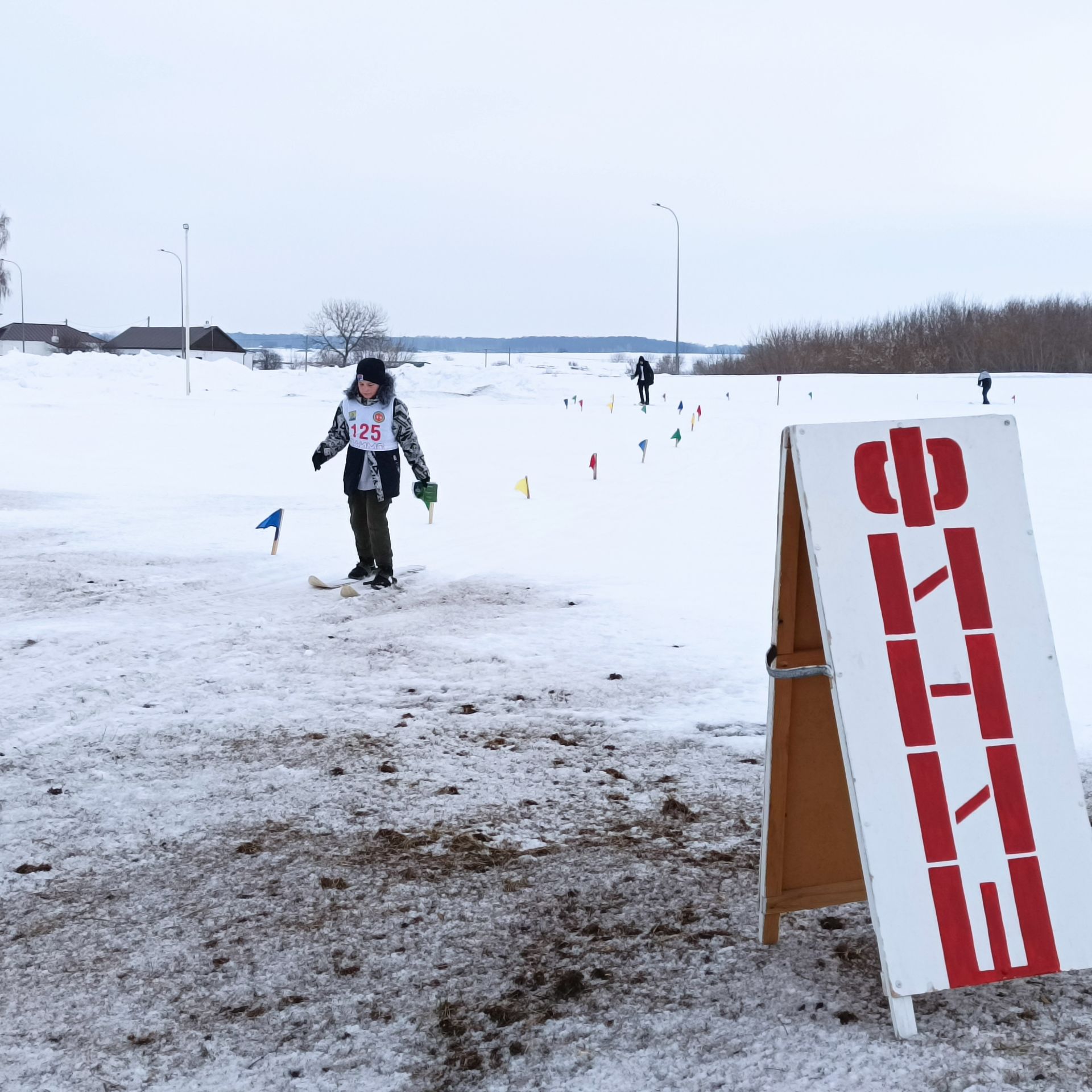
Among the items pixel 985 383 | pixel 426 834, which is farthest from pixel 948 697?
pixel 985 383

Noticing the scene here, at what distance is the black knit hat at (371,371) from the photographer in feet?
27.2

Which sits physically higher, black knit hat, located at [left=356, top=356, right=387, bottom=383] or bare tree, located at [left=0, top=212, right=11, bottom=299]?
bare tree, located at [left=0, top=212, right=11, bottom=299]

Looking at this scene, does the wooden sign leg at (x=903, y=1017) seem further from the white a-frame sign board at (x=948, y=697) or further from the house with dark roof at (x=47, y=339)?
the house with dark roof at (x=47, y=339)

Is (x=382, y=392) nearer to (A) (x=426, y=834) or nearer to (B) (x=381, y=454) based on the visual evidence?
(B) (x=381, y=454)

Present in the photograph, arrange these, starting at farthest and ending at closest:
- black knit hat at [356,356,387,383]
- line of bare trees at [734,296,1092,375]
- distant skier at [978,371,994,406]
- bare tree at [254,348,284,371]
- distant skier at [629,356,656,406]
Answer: bare tree at [254,348,284,371] < line of bare trees at [734,296,1092,375] < distant skier at [978,371,994,406] < distant skier at [629,356,656,406] < black knit hat at [356,356,387,383]

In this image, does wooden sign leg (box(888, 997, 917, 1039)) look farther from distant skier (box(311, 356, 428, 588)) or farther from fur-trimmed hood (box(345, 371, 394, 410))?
fur-trimmed hood (box(345, 371, 394, 410))

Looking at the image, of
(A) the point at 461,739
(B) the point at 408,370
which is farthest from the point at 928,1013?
(B) the point at 408,370

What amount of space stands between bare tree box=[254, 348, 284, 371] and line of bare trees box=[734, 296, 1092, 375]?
Answer: 4374cm

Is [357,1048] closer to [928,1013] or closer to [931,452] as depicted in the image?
[928,1013]

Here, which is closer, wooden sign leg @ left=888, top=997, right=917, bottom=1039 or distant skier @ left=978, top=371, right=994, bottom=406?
wooden sign leg @ left=888, top=997, right=917, bottom=1039

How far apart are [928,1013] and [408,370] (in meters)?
43.4

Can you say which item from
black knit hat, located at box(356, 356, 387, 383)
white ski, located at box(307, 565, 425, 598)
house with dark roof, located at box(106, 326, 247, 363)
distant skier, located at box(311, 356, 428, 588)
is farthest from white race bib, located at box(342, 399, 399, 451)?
house with dark roof, located at box(106, 326, 247, 363)

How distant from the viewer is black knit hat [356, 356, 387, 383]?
830 centimetres

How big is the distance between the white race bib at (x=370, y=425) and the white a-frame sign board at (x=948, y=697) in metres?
5.86
